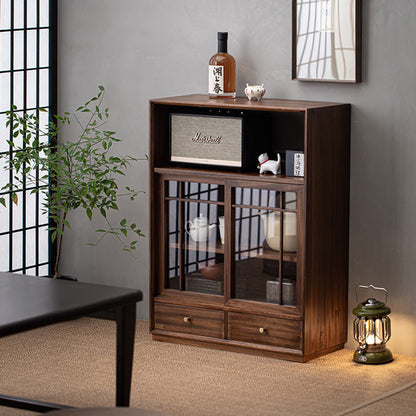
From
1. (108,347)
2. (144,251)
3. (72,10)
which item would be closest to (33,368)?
(108,347)

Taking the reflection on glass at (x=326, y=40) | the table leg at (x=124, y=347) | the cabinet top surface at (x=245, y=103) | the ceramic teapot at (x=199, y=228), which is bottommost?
Answer: the table leg at (x=124, y=347)

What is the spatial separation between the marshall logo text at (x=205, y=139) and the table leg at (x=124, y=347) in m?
1.68

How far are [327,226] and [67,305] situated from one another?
198 centimetres

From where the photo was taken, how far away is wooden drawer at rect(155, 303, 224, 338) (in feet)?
16.7

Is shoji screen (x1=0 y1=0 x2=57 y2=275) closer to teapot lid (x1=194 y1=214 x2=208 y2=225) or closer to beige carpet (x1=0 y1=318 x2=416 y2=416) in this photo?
beige carpet (x1=0 y1=318 x2=416 y2=416)

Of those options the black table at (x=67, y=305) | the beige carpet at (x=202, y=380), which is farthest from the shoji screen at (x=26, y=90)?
the black table at (x=67, y=305)

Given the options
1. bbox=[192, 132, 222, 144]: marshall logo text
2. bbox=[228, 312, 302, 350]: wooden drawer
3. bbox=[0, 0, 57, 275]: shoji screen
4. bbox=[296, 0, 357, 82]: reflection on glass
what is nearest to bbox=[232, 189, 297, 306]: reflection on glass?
bbox=[228, 312, 302, 350]: wooden drawer

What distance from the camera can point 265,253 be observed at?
194 inches

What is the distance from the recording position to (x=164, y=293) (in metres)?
5.26

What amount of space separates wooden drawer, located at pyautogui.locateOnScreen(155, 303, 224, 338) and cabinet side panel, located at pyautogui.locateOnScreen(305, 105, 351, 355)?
0.53 meters

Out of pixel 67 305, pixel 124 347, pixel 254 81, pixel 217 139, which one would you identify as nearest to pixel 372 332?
pixel 217 139

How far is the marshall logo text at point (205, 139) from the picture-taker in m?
5.00

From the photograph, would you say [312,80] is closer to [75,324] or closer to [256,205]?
[256,205]

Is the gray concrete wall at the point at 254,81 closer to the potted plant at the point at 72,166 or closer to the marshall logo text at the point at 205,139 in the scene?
the potted plant at the point at 72,166
